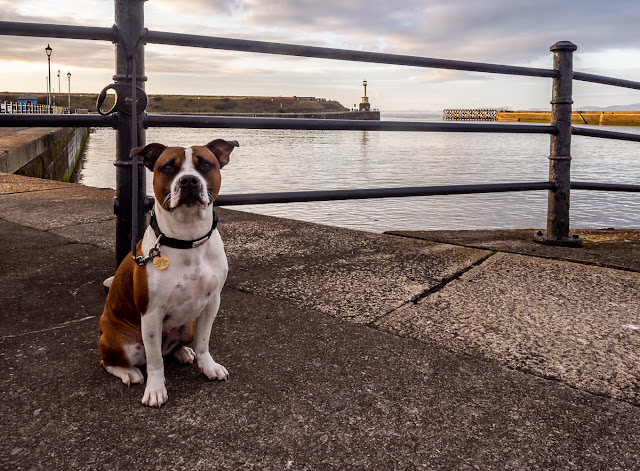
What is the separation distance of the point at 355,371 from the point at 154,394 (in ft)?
2.19

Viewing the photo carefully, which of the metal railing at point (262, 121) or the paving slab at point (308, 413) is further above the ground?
the metal railing at point (262, 121)

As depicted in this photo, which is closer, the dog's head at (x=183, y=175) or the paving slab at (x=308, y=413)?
the paving slab at (x=308, y=413)

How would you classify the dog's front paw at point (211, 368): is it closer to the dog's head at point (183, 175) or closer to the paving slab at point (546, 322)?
the dog's head at point (183, 175)

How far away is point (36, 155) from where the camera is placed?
11828 mm

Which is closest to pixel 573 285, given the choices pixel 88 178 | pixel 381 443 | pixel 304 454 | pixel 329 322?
pixel 329 322

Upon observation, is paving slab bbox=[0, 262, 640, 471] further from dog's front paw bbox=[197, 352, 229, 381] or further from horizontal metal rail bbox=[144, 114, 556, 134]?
horizontal metal rail bbox=[144, 114, 556, 134]

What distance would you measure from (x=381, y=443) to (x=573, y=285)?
71.4 inches

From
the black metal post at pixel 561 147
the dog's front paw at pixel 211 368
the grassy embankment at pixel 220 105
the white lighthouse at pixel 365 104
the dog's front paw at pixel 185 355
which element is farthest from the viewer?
the grassy embankment at pixel 220 105

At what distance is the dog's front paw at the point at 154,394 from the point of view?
1.65 meters

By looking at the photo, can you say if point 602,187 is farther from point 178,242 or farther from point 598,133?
point 178,242

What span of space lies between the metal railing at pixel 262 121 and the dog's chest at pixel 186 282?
0.37 meters

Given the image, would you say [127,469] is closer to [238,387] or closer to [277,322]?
[238,387]

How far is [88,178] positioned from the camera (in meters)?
16.5

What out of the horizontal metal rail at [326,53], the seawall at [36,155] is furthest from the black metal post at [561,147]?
the seawall at [36,155]
